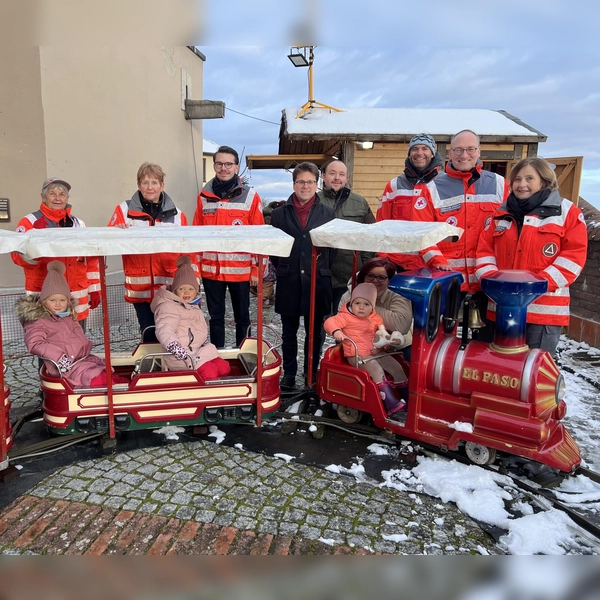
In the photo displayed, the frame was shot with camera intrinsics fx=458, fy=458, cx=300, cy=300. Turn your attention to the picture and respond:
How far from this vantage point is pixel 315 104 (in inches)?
467

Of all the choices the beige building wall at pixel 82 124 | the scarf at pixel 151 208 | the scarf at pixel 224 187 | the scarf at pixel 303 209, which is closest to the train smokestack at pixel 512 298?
the scarf at pixel 303 209

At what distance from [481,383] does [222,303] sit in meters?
2.52

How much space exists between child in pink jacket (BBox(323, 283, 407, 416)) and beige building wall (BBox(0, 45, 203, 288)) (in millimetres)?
3284

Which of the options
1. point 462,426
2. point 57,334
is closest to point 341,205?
point 462,426

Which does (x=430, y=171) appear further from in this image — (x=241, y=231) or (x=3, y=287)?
(x=3, y=287)

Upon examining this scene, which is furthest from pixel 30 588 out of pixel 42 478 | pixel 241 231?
pixel 241 231

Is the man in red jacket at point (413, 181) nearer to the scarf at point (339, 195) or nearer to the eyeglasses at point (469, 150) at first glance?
the eyeglasses at point (469, 150)

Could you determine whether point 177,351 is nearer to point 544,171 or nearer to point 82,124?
point 544,171

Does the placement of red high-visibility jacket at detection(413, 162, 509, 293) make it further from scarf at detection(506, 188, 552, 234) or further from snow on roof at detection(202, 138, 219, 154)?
snow on roof at detection(202, 138, 219, 154)

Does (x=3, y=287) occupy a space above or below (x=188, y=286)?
below

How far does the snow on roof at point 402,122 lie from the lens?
9.88 m

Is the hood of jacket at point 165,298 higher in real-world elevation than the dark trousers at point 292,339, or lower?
higher

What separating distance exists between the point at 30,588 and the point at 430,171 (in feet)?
12.8

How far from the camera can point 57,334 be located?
138 inches
